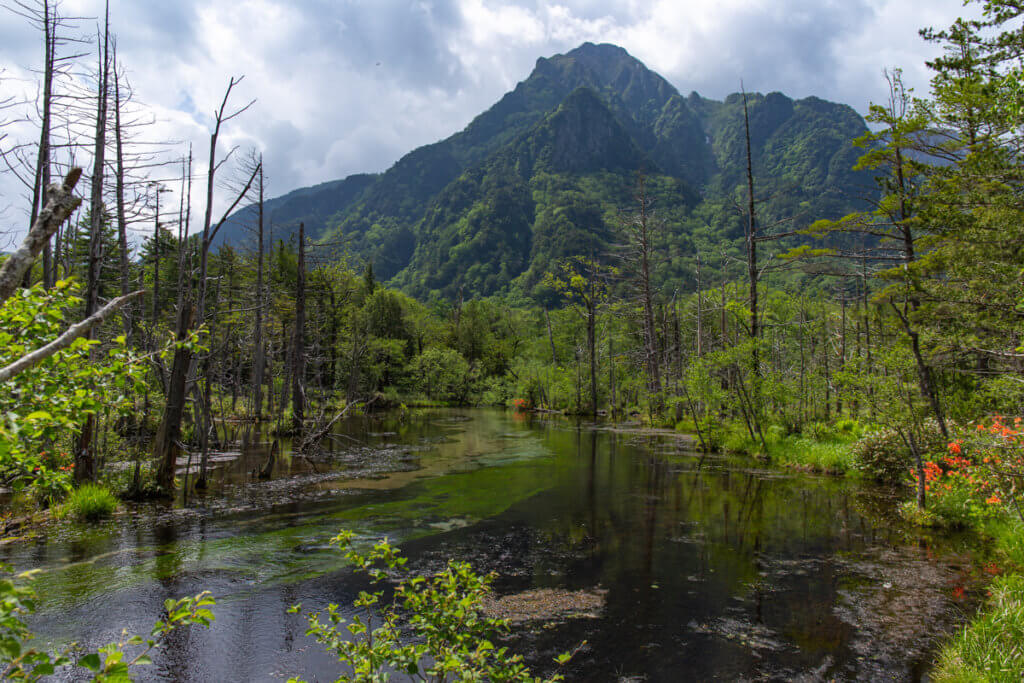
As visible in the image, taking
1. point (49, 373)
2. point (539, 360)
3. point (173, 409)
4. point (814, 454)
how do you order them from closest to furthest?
point (49, 373) < point (173, 409) < point (814, 454) < point (539, 360)

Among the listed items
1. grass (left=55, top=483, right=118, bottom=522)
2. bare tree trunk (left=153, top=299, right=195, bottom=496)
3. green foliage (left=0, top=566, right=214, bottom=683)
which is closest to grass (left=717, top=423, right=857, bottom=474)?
green foliage (left=0, top=566, right=214, bottom=683)

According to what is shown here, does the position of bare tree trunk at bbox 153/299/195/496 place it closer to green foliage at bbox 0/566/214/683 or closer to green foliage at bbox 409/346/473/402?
green foliage at bbox 0/566/214/683

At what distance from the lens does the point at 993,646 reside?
17.5ft

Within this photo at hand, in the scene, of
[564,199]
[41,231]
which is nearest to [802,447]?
[41,231]

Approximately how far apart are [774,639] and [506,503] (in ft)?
25.7

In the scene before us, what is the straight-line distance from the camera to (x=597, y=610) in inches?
286

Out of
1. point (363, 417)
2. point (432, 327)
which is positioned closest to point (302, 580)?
point (363, 417)

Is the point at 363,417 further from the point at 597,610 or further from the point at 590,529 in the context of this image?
the point at 597,610

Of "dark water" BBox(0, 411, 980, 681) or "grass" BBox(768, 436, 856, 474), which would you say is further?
"grass" BBox(768, 436, 856, 474)

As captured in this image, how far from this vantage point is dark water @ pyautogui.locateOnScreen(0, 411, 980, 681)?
6.16 metres

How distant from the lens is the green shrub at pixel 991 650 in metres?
4.97

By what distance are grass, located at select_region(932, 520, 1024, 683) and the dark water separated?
358mm

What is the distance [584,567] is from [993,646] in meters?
5.26

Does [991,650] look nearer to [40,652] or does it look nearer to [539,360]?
[40,652]
